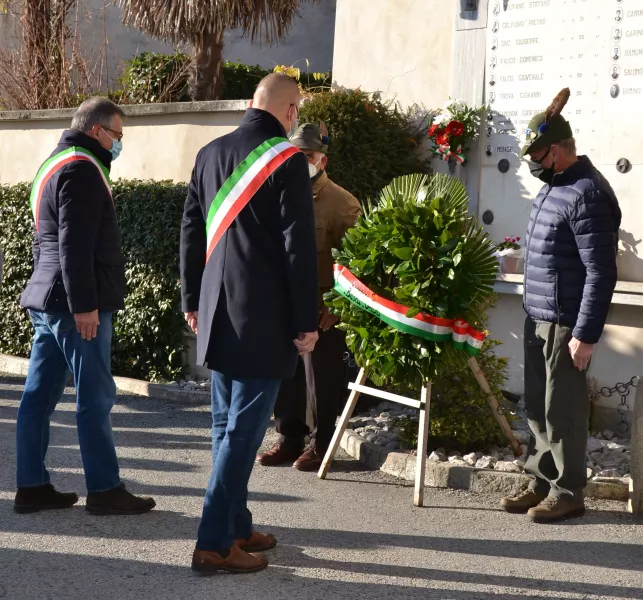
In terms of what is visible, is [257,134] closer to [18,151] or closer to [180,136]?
[180,136]

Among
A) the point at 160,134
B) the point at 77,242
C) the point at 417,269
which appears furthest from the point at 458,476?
the point at 160,134

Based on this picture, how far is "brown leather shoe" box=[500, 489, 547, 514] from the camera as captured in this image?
19.1 feet

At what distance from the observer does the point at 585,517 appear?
226 inches

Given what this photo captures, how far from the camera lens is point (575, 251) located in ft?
18.2

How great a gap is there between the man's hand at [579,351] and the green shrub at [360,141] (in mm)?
3547

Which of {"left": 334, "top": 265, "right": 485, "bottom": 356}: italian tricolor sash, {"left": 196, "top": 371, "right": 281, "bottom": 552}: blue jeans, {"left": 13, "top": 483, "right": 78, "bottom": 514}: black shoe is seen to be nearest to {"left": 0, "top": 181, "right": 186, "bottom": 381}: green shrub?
{"left": 334, "top": 265, "right": 485, "bottom": 356}: italian tricolor sash

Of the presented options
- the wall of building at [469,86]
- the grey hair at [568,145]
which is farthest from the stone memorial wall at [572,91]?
the grey hair at [568,145]

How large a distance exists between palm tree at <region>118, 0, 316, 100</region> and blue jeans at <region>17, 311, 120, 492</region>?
7.43 metres

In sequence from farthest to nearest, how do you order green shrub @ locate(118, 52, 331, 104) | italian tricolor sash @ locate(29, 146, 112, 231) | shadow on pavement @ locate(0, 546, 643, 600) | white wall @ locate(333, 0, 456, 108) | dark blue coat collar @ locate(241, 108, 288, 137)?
green shrub @ locate(118, 52, 331, 104), white wall @ locate(333, 0, 456, 108), italian tricolor sash @ locate(29, 146, 112, 231), dark blue coat collar @ locate(241, 108, 288, 137), shadow on pavement @ locate(0, 546, 643, 600)

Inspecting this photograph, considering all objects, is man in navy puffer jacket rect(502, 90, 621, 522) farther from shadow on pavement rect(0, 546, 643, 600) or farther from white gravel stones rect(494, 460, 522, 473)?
shadow on pavement rect(0, 546, 643, 600)

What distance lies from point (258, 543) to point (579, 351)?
189cm

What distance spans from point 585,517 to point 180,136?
607cm

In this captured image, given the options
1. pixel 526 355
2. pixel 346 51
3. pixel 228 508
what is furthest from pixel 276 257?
pixel 346 51

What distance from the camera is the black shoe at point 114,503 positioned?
17.9ft
